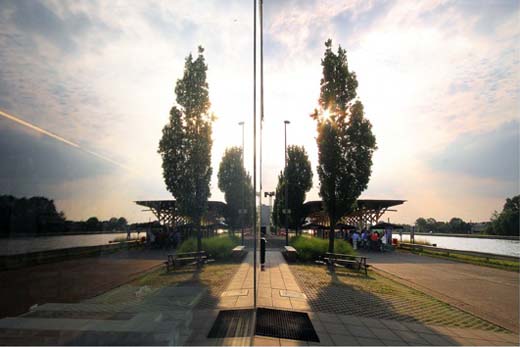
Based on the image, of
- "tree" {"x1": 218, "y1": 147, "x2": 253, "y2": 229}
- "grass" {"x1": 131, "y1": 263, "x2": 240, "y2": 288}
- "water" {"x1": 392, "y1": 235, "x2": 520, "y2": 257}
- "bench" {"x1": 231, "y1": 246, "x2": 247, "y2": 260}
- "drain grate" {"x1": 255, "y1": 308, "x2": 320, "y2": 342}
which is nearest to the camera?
"grass" {"x1": 131, "y1": 263, "x2": 240, "y2": 288}

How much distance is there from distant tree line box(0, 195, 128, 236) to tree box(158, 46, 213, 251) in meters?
0.95

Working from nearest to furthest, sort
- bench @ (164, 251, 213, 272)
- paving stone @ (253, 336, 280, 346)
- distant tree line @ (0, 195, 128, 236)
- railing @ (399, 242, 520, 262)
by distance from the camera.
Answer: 1. distant tree line @ (0, 195, 128, 236)
2. bench @ (164, 251, 213, 272)
3. paving stone @ (253, 336, 280, 346)
4. railing @ (399, 242, 520, 262)

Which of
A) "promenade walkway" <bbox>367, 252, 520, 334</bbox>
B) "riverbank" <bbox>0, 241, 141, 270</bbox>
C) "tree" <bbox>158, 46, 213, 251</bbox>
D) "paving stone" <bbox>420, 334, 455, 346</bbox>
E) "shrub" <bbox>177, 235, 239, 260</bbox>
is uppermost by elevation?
"tree" <bbox>158, 46, 213, 251</bbox>

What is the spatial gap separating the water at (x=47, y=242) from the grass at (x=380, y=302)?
19.4 ft

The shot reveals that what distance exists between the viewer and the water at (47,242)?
1.17m

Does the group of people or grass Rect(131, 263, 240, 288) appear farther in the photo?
the group of people

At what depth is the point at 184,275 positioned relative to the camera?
10.6 feet

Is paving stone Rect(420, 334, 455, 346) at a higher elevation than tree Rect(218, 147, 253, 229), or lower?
lower

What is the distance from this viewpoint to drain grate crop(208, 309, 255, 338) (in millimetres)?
4312

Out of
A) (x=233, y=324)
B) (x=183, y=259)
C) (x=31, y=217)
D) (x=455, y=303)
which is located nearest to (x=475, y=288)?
(x=455, y=303)

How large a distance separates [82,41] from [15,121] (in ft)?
1.37

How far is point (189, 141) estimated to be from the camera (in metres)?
2.73

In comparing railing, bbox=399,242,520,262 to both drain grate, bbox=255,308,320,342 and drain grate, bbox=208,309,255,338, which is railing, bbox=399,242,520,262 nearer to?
drain grate, bbox=255,308,320,342

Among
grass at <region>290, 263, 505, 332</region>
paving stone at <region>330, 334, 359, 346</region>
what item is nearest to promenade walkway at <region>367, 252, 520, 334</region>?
grass at <region>290, 263, 505, 332</region>
